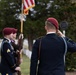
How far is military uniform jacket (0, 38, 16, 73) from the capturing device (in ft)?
25.6

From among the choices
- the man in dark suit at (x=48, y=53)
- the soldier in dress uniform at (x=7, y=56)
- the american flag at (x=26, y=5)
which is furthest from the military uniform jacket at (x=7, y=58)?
the american flag at (x=26, y=5)

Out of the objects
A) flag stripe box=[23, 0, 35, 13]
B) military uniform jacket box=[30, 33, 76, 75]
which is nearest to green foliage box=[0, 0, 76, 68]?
flag stripe box=[23, 0, 35, 13]

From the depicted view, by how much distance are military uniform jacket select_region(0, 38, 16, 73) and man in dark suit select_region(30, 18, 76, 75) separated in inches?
84.8

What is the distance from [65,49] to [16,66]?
8.15ft

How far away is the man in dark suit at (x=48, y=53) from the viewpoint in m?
5.66

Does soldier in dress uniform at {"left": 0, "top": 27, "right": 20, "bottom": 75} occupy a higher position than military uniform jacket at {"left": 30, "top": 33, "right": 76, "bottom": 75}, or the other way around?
military uniform jacket at {"left": 30, "top": 33, "right": 76, "bottom": 75}

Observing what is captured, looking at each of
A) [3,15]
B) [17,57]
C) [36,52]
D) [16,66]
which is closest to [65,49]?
[36,52]

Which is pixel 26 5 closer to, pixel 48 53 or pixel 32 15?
pixel 48 53

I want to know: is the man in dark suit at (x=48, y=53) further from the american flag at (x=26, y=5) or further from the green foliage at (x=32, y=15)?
→ the green foliage at (x=32, y=15)

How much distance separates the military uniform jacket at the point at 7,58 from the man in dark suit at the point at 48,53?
215 centimetres

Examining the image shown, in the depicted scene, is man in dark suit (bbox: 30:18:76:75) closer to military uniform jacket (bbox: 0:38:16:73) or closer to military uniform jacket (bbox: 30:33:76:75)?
military uniform jacket (bbox: 30:33:76:75)

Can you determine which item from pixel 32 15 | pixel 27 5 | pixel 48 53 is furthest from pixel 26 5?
pixel 32 15

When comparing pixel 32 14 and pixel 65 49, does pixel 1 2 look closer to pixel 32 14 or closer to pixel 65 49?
pixel 32 14

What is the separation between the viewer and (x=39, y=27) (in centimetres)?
4503
